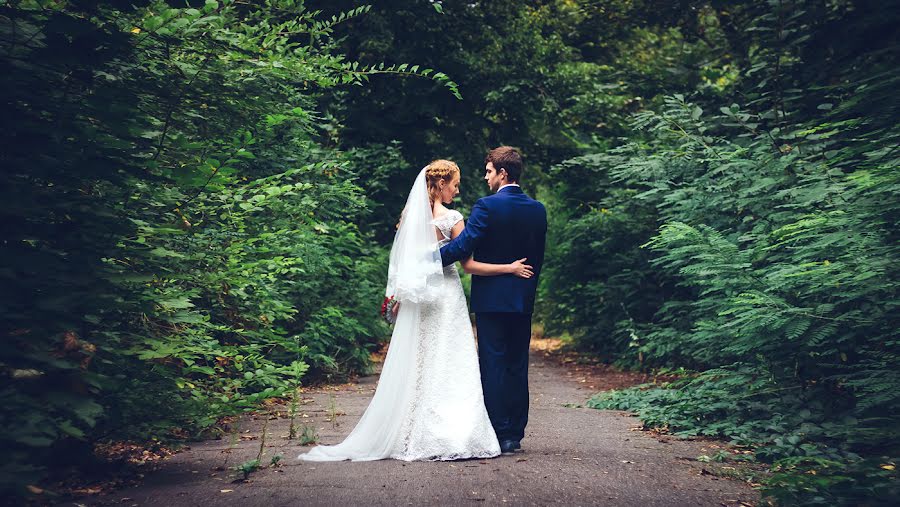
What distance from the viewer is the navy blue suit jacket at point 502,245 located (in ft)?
22.3

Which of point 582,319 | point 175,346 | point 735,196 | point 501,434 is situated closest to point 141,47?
point 175,346

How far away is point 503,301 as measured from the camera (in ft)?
22.3

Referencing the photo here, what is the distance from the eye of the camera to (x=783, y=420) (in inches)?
287

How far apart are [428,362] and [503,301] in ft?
2.64

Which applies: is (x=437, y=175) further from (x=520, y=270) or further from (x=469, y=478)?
(x=469, y=478)

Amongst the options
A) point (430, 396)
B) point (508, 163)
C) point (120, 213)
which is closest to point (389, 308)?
point (430, 396)

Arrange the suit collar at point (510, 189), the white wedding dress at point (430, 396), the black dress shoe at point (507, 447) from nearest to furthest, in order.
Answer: the white wedding dress at point (430, 396)
the black dress shoe at point (507, 447)
the suit collar at point (510, 189)

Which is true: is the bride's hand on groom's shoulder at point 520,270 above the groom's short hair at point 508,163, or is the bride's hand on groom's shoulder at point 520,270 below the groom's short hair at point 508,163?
below

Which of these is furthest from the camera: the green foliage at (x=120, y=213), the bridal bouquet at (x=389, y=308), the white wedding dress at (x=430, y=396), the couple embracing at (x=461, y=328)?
the bridal bouquet at (x=389, y=308)

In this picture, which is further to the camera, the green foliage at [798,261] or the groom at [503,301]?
the groom at [503,301]

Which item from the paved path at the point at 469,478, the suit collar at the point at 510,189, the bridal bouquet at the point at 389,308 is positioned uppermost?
the suit collar at the point at 510,189

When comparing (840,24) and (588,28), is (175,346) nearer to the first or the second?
(840,24)

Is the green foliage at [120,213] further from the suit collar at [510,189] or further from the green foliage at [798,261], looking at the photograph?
the green foliage at [798,261]

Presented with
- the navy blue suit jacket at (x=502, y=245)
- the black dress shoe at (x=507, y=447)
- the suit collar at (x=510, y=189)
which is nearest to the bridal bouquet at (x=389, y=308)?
the navy blue suit jacket at (x=502, y=245)
